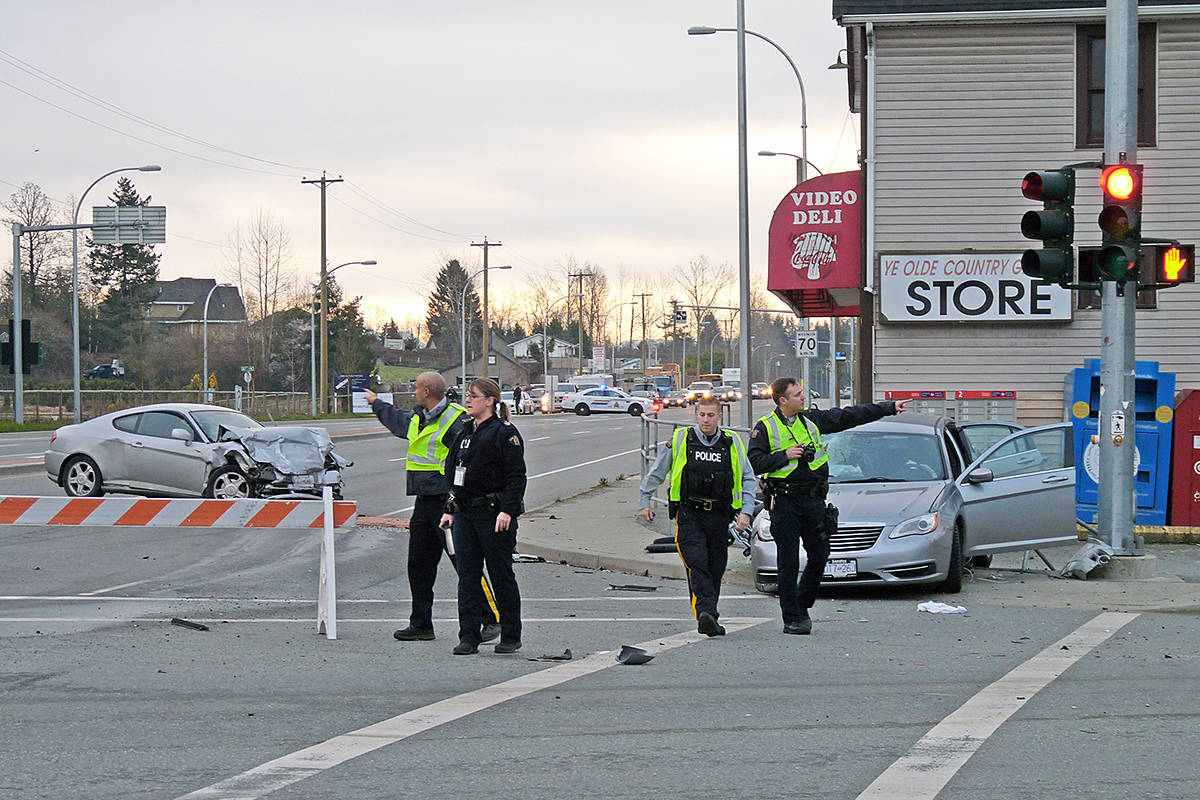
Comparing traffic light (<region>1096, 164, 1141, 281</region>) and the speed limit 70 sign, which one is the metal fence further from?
traffic light (<region>1096, 164, 1141, 281</region>)

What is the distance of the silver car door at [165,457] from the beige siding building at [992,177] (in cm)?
1021

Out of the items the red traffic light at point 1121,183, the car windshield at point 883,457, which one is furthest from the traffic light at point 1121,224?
the car windshield at point 883,457

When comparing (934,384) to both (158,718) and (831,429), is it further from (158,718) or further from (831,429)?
(158,718)

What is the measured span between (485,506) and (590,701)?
186cm

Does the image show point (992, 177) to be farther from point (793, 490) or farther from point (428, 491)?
point (428, 491)

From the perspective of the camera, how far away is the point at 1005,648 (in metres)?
9.28

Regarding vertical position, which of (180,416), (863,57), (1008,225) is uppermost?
(863,57)

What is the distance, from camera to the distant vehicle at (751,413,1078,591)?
38.3 feet

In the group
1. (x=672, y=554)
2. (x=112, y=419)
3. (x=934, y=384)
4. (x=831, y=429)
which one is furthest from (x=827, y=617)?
(x=112, y=419)

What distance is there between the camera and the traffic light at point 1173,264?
12.4 meters

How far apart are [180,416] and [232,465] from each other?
4.25 feet

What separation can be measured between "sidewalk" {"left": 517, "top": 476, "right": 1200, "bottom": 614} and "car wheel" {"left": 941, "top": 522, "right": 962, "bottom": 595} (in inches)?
3.8

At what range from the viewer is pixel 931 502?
11914 mm

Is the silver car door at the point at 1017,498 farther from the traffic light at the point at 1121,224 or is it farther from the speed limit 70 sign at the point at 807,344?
the speed limit 70 sign at the point at 807,344
